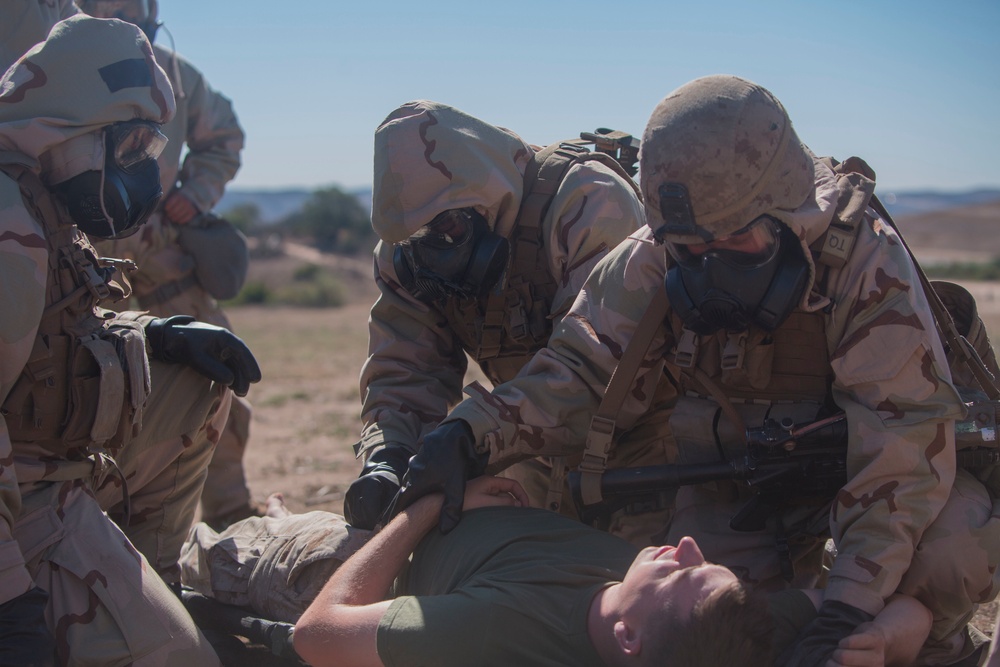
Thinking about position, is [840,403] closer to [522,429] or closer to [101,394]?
[522,429]

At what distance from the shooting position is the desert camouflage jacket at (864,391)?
291cm

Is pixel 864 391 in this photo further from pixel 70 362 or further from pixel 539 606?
pixel 70 362

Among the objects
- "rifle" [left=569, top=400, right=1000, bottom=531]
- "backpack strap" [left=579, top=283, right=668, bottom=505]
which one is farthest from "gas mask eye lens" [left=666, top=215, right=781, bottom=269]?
"rifle" [left=569, top=400, right=1000, bottom=531]

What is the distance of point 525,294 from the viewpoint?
13.6 feet

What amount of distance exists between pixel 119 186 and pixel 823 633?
8.68 feet

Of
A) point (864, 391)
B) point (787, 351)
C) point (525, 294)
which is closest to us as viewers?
point (864, 391)

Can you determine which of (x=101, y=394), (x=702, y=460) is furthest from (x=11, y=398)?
(x=702, y=460)

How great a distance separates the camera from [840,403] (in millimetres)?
3184

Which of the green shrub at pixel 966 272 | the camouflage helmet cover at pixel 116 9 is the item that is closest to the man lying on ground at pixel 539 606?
the camouflage helmet cover at pixel 116 9

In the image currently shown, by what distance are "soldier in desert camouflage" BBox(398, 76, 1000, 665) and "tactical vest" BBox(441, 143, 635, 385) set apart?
0.57 metres

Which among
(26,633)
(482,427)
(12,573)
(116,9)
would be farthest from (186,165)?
(26,633)

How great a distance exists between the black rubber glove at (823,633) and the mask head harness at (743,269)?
87cm

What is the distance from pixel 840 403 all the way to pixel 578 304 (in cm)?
100

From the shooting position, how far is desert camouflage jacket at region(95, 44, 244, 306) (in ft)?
19.4
